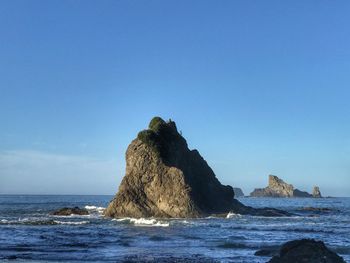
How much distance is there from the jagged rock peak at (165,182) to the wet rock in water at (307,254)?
56.0 m

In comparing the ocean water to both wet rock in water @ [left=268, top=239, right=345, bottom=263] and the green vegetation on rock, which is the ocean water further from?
the green vegetation on rock

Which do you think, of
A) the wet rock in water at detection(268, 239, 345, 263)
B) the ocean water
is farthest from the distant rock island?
the wet rock in water at detection(268, 239, 345, 263)

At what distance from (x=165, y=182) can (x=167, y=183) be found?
1.56 feet

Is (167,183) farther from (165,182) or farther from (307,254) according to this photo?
(307,254)

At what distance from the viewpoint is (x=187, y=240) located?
44.2 m

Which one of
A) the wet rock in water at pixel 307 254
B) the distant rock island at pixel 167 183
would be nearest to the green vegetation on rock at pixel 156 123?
the distant rock island at pixel 167 183

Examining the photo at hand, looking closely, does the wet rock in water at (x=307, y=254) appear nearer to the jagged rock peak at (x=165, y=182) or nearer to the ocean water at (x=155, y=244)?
the ocean water at (x=155, y=244)

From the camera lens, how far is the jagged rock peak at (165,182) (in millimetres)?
81188

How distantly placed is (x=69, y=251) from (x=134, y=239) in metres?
10.5

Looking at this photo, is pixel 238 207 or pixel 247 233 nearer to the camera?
pixel 247 233

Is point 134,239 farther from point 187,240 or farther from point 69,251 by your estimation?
point 69,251

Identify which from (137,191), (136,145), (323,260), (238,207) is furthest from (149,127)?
(323,260)

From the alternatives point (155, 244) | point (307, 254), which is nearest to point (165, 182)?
point (155, 244)

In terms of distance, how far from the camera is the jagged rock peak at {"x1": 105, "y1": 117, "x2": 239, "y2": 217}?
3196 inches
